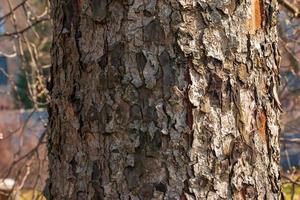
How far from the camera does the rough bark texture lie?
1468 mm

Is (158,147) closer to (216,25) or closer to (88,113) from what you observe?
(88,113)

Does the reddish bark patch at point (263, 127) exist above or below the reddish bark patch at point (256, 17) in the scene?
below

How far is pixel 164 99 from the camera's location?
1468 millimetres

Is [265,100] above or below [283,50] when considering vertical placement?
below

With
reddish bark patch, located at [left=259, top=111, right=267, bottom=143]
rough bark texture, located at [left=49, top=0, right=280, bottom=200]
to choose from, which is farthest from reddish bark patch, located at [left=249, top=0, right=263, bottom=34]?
reddish bark patch, located at [left=259, top=111, right=267, bottom=143]

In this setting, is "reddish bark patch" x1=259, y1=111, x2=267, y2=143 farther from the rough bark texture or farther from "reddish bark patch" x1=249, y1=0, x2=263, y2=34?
"reddish bark patch" x1=249, y1=0, x2=263, y2=34

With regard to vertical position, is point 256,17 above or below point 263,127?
above

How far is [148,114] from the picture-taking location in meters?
1.47

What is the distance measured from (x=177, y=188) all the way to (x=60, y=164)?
272mm

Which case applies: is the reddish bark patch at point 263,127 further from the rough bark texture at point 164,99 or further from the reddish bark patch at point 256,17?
the reddish bark patch at point 256,17

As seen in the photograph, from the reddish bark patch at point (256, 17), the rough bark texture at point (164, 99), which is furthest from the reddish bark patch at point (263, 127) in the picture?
the reddish bark patch at point (256, 17)

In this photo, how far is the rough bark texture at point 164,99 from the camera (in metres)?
1.47

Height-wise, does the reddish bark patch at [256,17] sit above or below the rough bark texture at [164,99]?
above

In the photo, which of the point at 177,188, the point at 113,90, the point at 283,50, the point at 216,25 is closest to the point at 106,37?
the point at 113,90
